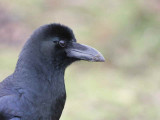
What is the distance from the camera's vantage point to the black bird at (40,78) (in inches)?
195

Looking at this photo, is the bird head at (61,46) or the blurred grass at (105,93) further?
the blurred grass at (105,93)

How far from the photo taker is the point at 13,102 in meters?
4.96

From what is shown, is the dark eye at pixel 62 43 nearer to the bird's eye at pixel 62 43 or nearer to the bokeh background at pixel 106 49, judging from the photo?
the bird's eye at pixel 62 43

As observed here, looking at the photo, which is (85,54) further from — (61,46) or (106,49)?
(106,49)

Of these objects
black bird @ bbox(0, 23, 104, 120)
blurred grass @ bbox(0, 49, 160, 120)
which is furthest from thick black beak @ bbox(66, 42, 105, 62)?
blurred grass @ bbox(0, 49, 160, 120)

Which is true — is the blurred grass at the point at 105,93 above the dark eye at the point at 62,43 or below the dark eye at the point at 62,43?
above

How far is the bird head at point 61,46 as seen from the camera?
5191 mm

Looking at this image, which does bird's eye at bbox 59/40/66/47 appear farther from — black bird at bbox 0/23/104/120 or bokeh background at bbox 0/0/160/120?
bokeh background at bbox 0/0/160/120

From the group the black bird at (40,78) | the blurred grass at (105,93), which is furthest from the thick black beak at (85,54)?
the blurred grass at (105,93)

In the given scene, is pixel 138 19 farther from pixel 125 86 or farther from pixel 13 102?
pixel 13 102

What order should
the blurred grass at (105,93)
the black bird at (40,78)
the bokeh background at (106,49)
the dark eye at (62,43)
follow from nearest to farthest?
the black bird at (40,78) → the dark eye at (62,43) → the blurred grass at (105,93) → the bokeh background at (106,49)

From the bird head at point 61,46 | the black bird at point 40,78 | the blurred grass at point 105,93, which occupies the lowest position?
the black bird at point 40,78

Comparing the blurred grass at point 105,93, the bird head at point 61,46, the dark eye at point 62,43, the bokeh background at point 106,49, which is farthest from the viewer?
the bokeh background at point 106,49

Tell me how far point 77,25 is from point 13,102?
18.6 ft
